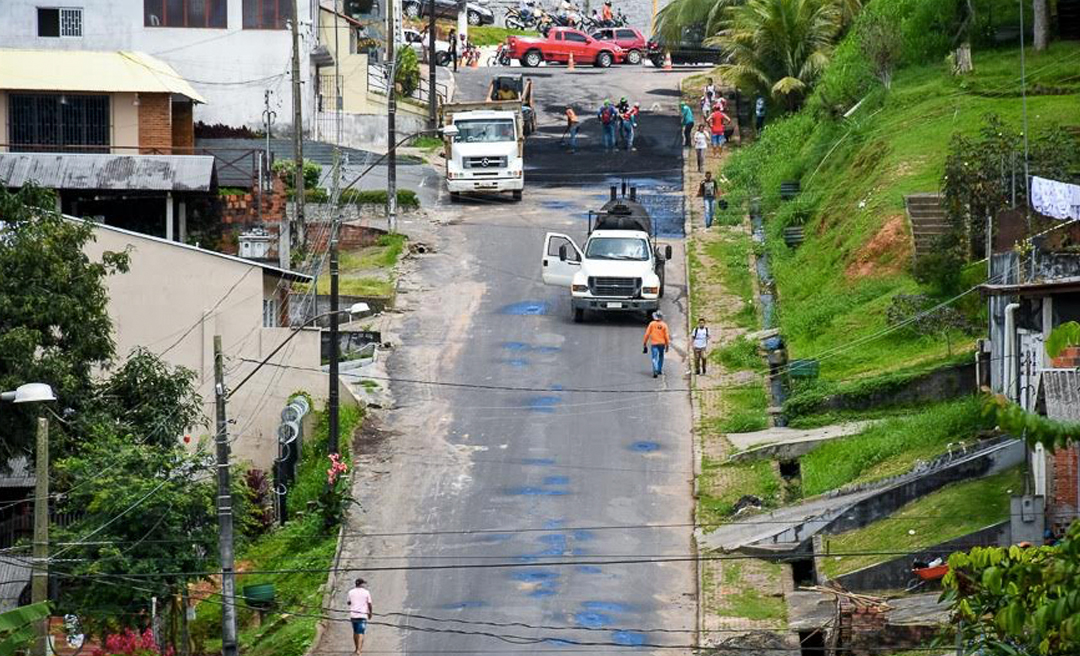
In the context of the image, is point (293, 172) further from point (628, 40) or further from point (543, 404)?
point (628, 40)

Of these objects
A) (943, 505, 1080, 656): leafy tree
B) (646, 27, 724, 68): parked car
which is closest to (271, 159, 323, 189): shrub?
(646, 27, 724, 68): parked car

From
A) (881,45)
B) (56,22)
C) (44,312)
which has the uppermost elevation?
(56,22)

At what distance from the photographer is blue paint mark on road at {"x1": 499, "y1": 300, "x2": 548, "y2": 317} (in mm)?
48666

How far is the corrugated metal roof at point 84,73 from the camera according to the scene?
186ft

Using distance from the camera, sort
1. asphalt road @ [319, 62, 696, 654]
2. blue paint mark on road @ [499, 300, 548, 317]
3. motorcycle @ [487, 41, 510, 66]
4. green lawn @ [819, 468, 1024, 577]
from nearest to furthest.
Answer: green lawn @ [819, 468, 1024, 577], asphalt road @ [319, 62, 696, 654], blue paint mark on road @ [499, 300, 548, 317], motorcycle @ [487, 41, 510, 66]

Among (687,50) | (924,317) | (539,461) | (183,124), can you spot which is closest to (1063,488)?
(924,317)

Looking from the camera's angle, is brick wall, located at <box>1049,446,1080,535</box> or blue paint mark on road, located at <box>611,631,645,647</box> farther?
blue paint mark on road, located at <box>611,631,645,647</box>

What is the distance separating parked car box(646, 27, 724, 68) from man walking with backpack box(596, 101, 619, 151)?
14662 mm

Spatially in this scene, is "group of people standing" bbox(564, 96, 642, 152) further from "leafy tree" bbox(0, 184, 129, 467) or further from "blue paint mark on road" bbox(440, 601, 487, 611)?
"blue paint mark on road" bbox(440, 601, 487, 611)

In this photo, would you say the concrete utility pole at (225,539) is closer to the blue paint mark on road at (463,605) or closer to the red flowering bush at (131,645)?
the red flowering bush at (131,645)

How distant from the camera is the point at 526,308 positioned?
4903cm

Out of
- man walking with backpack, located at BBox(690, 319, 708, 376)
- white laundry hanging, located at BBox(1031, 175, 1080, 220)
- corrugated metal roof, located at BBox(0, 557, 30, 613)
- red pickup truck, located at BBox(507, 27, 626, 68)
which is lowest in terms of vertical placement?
corrugated metal roof, located at BBox(0, 557, 30, 613)

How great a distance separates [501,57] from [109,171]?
98.0ft

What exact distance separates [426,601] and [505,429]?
774cm
